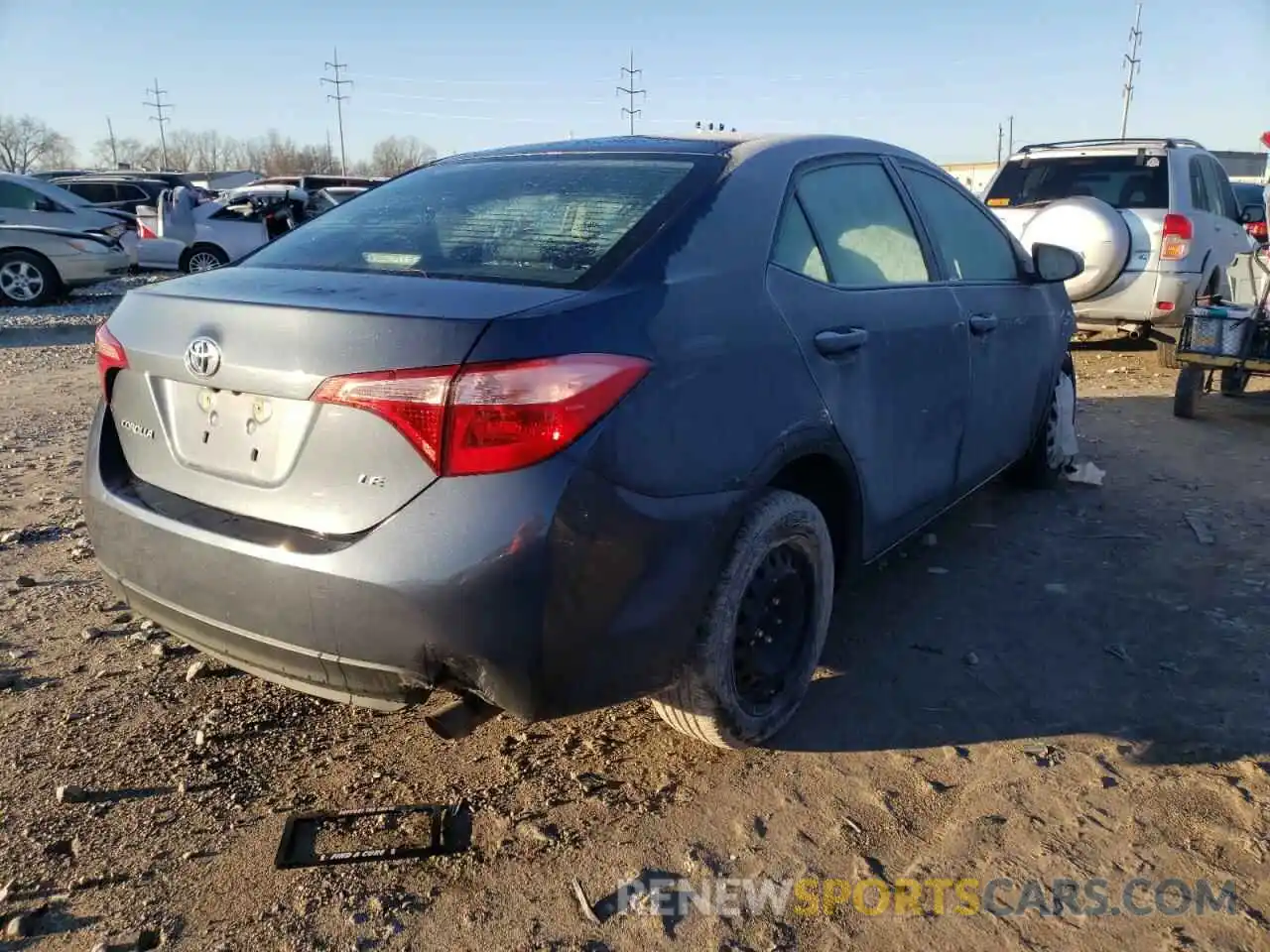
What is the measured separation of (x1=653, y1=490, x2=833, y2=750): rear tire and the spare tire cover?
5.96 m

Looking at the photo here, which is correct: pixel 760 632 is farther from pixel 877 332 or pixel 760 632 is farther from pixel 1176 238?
pixel 1176 238

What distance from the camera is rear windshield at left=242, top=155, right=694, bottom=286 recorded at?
2.33 metres

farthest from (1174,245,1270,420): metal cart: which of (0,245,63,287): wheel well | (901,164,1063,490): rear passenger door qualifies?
(0,245,63,287): wheel well

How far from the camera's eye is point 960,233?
151 inches

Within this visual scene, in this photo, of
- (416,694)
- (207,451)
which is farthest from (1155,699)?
Answer: (207,451)

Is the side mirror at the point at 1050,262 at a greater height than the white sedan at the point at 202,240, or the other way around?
the side mirror at the point at 1050,262

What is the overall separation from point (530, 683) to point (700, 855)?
67 cm

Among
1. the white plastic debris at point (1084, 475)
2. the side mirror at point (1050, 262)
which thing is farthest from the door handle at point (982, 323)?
the white plastic debris at point (1084, 475)

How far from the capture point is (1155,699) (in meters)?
3.01

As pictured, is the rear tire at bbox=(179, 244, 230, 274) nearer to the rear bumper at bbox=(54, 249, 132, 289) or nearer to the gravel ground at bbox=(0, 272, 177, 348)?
the gravel ground at bbox=(0, 272, 177, 348)

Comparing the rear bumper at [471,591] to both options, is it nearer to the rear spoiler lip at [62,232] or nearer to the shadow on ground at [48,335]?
the shadow on ground at [48,335]

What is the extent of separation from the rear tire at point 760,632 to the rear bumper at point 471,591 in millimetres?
115

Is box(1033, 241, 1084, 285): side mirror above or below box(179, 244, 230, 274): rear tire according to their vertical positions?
above

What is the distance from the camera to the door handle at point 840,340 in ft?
8.78
